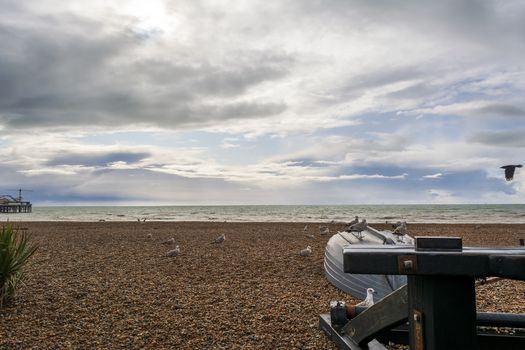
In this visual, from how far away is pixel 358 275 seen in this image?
30.7 feet

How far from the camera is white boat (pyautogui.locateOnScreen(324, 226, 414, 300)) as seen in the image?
345 inches

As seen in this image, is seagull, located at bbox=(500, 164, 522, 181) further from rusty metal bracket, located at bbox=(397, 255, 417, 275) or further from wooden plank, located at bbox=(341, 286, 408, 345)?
rusty metal bracket, located at bbox=(397, 255, 417, 275)

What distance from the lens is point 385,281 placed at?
8789 millimetres

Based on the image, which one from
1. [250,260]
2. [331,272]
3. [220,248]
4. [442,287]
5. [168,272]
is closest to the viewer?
[442,287]

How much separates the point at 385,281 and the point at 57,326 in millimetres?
6068

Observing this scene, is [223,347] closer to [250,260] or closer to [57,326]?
[57,326]

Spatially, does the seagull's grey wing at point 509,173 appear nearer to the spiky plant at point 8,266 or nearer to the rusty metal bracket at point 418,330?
the rusty metal bracket at point 418,330

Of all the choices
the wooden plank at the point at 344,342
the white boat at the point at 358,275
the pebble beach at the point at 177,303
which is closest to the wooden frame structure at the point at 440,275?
the wooden plank at the point at 344,342

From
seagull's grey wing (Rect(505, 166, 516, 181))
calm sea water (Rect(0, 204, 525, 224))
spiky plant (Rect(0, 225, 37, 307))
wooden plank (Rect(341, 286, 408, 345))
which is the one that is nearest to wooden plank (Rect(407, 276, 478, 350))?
wooden plank (Rect(341, 286, 408, 345))

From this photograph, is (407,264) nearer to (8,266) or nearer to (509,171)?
(509,171)

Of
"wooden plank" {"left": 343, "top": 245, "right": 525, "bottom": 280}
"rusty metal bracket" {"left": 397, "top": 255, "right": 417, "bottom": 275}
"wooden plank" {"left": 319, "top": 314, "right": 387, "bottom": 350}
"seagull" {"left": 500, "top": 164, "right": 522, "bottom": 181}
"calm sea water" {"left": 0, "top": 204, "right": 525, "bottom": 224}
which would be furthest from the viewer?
"calm sea water" {"left": 0, "top": 204, "right": 525, "bottom": 224}

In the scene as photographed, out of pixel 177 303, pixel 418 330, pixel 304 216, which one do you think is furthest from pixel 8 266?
pixel 304 216

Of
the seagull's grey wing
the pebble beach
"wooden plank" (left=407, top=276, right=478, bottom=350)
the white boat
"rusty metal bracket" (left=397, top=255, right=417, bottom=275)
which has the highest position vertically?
the seagull's grey wing

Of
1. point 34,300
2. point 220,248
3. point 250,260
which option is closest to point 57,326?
point 34,300
